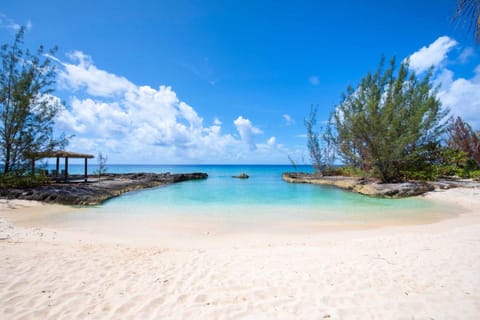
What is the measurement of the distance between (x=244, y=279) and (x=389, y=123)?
17.5 metres

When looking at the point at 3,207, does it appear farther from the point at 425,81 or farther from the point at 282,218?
the point at 425,81

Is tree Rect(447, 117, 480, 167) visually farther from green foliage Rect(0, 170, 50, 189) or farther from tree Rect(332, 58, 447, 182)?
green foliage Rect(0, 170, 50, 189)

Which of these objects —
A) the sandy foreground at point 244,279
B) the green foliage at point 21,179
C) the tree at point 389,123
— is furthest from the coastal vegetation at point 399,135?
the green foliage at point 21,179

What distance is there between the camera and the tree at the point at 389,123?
1549cm

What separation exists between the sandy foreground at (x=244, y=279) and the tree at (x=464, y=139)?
62.8ft

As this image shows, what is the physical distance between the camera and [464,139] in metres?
19.3

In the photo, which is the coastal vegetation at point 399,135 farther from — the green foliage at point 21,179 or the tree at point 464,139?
the green foliage at point 21,179

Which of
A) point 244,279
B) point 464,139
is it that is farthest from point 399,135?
point 244,279

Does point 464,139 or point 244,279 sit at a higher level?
point 464,139

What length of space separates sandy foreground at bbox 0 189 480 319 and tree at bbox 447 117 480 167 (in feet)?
62.8

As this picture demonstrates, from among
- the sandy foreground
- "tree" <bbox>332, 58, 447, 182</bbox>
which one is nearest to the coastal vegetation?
"tree" <bbox>332, 58, 447, 182</bbox>

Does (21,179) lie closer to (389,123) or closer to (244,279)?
(244,279)

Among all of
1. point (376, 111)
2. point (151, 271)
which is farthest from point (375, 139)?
point (151, 271)

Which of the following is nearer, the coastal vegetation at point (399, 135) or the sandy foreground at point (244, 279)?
the sandy foreground at point (244, 279)
